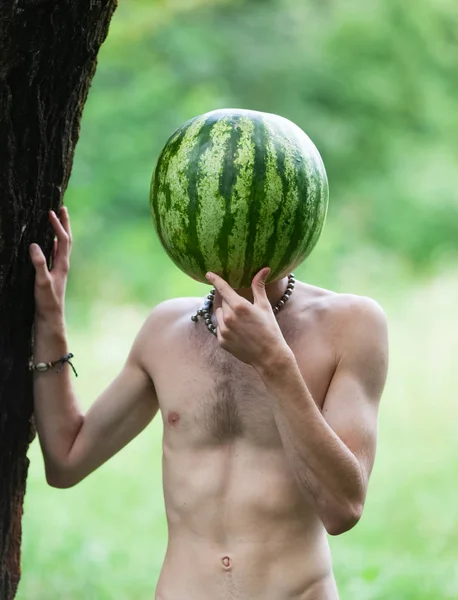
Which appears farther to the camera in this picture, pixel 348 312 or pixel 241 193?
pixel 348 312

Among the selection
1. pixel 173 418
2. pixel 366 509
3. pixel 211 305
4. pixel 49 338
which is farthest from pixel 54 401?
pixel 366 509

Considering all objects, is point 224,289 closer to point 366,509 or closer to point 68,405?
point 68,405

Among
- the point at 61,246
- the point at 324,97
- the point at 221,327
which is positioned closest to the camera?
the point at 221,327

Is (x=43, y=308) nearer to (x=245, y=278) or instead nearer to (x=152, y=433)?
(x=245, y=278)

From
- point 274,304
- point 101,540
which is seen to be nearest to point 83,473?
point 274,304

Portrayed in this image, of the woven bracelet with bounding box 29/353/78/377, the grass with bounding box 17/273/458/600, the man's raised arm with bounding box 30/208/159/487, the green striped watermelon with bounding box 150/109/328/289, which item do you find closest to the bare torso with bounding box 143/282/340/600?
the man's raised arm with bounding box 30/208/159/487

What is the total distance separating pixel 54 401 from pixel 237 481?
559 millimetres

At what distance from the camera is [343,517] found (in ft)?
6.83

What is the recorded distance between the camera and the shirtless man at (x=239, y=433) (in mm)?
2191

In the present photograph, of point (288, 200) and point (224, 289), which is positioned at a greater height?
point (288, 200)

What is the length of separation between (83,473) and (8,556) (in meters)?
0.32

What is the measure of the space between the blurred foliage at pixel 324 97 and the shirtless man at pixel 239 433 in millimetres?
6984

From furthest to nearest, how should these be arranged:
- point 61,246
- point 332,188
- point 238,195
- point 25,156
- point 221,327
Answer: point 332,188 < point 61,246 < point 25,156 < point 221,327 < point 238,195

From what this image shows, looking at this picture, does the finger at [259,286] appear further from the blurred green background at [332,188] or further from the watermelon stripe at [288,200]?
the blurred green background at [332,188]
